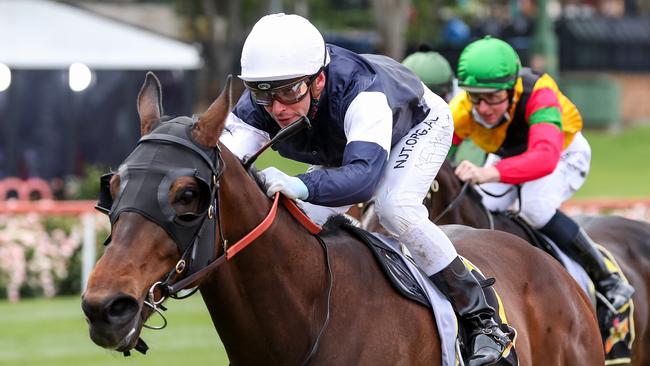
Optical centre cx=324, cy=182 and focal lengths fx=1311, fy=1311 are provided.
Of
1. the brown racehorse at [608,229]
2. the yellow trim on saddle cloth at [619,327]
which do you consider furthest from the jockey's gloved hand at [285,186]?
the yellow trim on saddle cloth at [619,327]

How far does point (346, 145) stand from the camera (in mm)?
4559

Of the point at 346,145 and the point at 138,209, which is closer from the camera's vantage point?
the point at 138,209

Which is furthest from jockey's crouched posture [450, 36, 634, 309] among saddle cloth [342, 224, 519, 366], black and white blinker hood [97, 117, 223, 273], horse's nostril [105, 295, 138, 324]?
horse's nostril [105, 295, 138, 324]

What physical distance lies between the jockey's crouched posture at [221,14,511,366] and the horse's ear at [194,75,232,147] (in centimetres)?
37

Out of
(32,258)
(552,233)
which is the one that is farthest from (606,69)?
(552,233)

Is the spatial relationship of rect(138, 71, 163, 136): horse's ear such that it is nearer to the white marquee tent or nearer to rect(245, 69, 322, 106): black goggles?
rect(245, 69, 322, 106): black goggles

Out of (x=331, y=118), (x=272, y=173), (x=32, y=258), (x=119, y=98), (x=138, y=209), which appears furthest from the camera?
(x=119, y=98)

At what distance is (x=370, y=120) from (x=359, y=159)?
0.63 ft

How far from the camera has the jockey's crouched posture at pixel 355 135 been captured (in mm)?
4379

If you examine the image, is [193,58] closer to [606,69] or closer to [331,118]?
[606,69]

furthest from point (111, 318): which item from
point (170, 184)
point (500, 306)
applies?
point (500, 306)

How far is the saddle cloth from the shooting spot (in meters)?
4.70

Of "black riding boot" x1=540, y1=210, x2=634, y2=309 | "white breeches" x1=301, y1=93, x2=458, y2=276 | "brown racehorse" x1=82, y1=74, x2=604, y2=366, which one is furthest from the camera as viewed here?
"black riding boot" x1=540, y1=210, x2=634, y2=309

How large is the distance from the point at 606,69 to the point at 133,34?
14.9m
